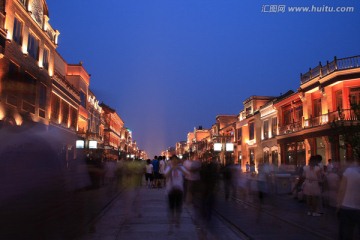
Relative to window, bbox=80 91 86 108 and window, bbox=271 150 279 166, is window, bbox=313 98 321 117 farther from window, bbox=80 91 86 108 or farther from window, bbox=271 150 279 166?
window, bbox=80 91 86 108

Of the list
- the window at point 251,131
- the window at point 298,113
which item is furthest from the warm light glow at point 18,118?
the window at point 251,131

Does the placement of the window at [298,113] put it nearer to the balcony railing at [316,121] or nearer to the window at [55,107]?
the balcony railing at [316,121]

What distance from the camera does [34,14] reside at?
1024 inches

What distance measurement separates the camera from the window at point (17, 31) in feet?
73.6

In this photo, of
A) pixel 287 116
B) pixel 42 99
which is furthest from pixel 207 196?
pixel 287 116

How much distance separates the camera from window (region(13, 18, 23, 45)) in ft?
73.6

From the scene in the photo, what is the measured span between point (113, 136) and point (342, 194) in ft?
246

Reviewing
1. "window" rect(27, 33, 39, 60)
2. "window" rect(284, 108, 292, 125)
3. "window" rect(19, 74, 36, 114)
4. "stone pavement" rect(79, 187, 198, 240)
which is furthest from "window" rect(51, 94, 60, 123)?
"window" rect(284, 108, 292, 125)

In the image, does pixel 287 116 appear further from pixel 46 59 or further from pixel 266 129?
pixel 46 59

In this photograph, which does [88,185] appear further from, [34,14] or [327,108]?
[327,108]

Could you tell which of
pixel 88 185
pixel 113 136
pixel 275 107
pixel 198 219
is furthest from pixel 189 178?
pixel 113 136

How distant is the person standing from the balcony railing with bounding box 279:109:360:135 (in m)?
20.1

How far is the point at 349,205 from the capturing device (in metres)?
5.42

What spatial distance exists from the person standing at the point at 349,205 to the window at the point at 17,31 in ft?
70.8
